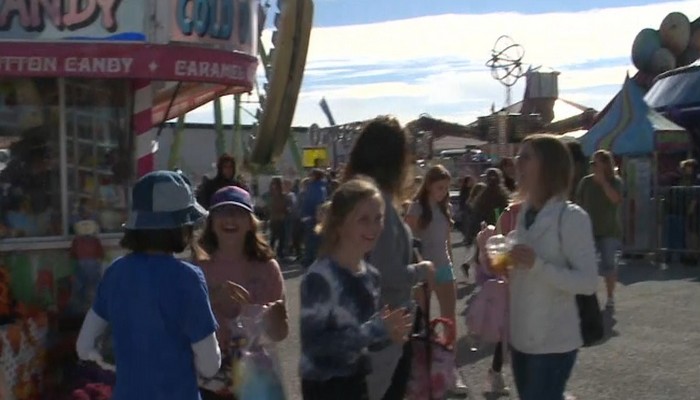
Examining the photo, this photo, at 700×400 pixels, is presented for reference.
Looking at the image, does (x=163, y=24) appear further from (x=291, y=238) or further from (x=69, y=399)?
(x=291, y=238)

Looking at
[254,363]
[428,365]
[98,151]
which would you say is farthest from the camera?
[98,151]

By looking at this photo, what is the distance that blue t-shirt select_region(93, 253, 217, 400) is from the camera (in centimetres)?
385

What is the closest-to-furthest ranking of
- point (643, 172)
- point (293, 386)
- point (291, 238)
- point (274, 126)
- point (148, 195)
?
point (148, 195), point (293, 386), point (274, 126), point (643, 172), point (291, 238)

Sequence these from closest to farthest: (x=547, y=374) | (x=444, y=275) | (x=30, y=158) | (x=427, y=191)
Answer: (x=547, y=374), (x=30, y=158), (x=444, y=275), (x=427, y=191)

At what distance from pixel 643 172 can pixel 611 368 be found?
8.75 meters

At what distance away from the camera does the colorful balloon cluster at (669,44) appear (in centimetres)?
3216

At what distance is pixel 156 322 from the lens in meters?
3.86

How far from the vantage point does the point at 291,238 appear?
802 inches

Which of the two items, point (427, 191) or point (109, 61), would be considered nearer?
point (109, 61)

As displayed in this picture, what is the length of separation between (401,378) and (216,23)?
361cm

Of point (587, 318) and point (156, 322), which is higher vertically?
point (156, 322)

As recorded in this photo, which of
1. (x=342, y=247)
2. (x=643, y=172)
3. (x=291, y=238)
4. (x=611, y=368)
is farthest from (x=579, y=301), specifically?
(x=291, y=238)

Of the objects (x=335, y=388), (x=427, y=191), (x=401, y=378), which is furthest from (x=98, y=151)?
(x=335, y=388)

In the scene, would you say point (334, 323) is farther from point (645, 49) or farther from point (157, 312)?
point (645, 49)
